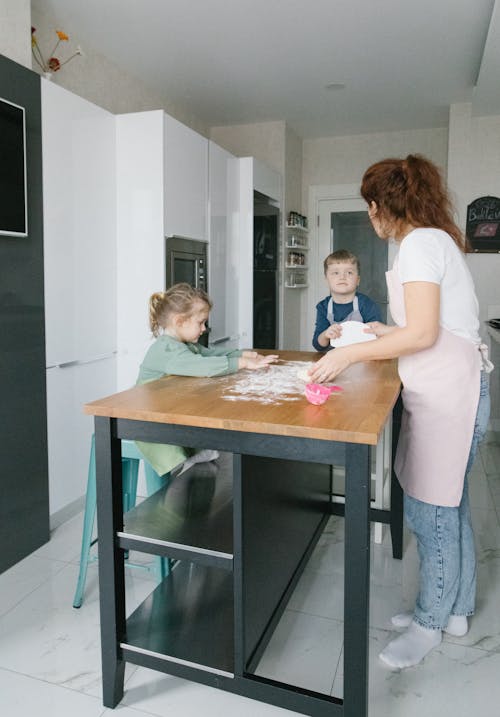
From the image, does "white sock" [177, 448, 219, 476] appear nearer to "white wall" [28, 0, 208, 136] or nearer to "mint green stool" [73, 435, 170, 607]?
"mint green stool" [73, 435, 170, 607]

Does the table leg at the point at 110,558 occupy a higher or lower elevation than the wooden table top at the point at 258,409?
lower

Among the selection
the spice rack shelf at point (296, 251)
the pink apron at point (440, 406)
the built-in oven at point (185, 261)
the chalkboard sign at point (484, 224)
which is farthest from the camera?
the spice rack shelf at point (296, 251)

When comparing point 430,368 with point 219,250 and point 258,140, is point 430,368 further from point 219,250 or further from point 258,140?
point 258,140

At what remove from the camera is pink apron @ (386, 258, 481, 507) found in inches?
65.3

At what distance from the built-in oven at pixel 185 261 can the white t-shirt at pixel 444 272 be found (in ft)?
5.63

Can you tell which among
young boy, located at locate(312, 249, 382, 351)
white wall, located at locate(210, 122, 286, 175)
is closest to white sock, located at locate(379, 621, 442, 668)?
young boy, located at locate(312, 249, 382, 351)

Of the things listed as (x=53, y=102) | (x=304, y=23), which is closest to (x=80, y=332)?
(x=53, y=102)

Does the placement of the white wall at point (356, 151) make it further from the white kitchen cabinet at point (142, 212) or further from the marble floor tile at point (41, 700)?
the marble floor tile at point (41, 700)

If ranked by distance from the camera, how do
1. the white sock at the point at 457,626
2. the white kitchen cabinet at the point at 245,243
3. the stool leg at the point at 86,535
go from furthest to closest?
1. the white kitchen cabinet at the point at 245,243
2. the stool leg at the point at 86,535
3. the white sock at the point at 457,626

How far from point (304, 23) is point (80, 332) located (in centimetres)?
203

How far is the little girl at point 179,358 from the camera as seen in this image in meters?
1.75

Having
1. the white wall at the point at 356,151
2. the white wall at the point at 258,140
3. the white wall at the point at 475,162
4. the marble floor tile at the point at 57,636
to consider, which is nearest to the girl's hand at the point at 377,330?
the marble floor tile at the point at 57,636

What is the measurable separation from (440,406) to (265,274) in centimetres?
291

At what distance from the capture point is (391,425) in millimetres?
2613
